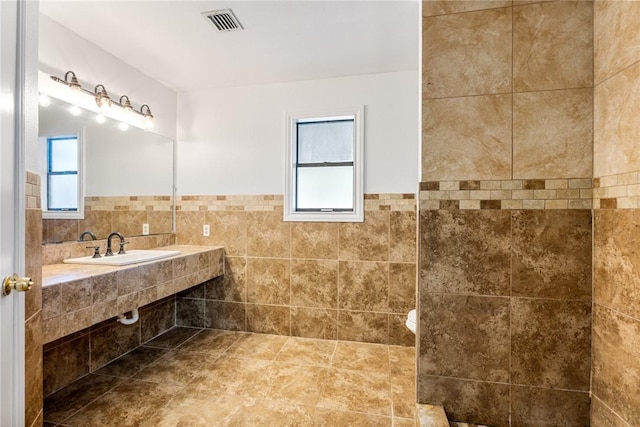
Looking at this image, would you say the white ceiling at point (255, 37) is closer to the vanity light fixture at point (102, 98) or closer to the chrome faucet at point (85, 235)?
the vanity light fixture at point (102, 98)

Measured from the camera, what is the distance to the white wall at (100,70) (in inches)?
75.7

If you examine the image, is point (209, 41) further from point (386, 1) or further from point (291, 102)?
point (386, 1)

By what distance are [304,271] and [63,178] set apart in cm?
194

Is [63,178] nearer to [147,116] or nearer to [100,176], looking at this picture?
[100,176]

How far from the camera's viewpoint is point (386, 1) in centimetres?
177

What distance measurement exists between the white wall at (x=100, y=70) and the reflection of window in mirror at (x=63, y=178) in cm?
45

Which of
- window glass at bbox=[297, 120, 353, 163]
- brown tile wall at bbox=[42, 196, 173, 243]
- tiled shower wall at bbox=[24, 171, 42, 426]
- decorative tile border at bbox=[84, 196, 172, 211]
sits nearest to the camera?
tiled shower wall at bbox=[24, 171, 42, 426]

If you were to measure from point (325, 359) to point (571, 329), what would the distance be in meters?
1.61

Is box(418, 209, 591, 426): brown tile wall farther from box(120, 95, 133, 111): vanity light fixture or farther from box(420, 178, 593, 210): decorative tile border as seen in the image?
box(120, 95, 133, 111): vanity light fixture

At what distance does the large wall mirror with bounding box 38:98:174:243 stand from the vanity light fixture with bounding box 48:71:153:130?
0.08m

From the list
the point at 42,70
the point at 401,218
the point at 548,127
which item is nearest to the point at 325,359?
the point at 401,218

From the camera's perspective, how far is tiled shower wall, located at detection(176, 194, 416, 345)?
2.62 meters

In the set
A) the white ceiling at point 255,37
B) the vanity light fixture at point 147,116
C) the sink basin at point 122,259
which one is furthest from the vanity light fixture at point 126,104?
the sink basin at point 122,259

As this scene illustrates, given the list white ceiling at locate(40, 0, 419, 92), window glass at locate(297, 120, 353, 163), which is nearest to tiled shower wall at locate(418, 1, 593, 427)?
white ceiling at locate(40, 0, 419, 92)
